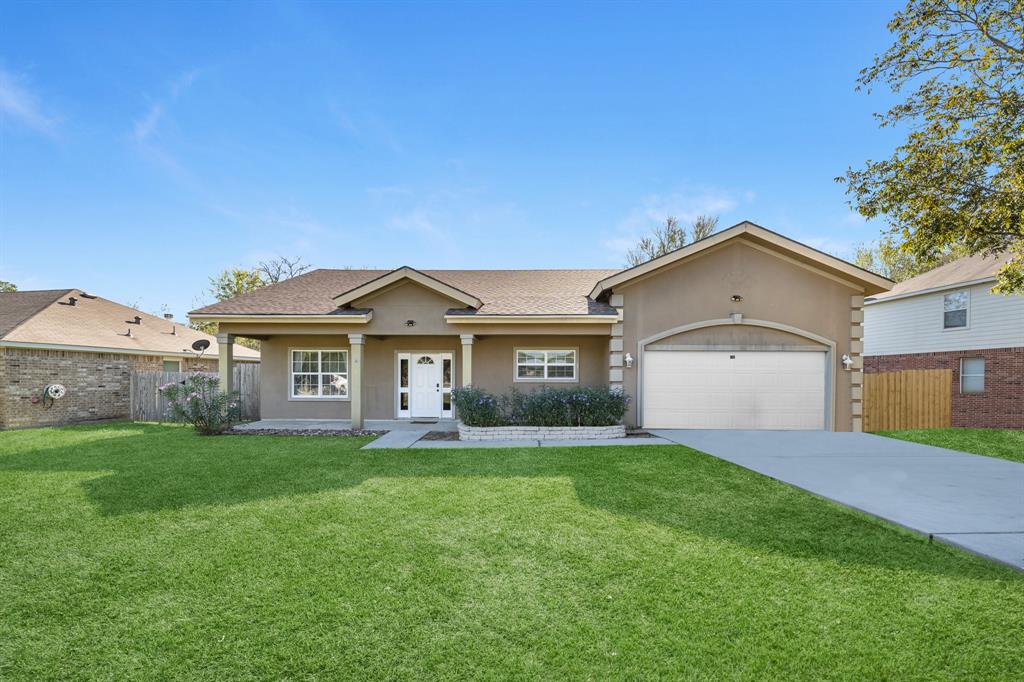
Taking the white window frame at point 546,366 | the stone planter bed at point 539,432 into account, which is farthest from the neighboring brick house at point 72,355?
the white window frame at point 546,366

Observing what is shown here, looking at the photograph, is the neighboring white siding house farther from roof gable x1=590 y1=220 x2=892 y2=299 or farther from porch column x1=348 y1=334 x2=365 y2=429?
porch column x1=348 y1=334 x2=365 y2=429

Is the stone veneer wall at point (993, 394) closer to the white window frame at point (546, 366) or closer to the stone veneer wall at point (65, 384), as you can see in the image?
the white window frame at point (546, 366)

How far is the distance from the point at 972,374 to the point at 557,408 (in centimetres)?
1488

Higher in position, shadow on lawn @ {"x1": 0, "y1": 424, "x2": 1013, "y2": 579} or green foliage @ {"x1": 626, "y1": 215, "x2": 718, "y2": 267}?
green foliage @ {"x1": 626, "y1": 215, "x2": 718, "y2": 267}

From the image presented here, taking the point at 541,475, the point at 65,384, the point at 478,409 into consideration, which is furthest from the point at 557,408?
the point at 65,384

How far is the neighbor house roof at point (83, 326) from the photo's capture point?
14.1 m

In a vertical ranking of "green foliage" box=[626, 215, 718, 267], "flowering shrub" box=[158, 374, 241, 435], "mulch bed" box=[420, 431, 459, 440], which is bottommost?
"mulch bed" box=[420, 431, 459, 440]

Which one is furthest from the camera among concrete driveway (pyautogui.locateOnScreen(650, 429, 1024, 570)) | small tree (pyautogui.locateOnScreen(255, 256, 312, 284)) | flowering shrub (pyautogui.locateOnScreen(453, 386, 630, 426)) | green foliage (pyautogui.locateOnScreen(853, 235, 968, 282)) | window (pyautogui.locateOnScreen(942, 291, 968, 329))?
small tree (pyautogui.locateOnScreen(255, 256, 312, 284))

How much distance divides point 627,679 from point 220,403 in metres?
12.1

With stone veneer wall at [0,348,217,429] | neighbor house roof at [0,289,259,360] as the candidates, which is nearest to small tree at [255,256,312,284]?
neighbor house roof at [0,289,259,360]

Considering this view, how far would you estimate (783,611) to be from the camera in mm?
3342

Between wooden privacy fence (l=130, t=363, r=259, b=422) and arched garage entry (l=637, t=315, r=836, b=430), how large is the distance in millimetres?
12226

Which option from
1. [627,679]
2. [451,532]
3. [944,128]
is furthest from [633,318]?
[627,679]

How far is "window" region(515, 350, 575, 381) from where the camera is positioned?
1385 centimetres
